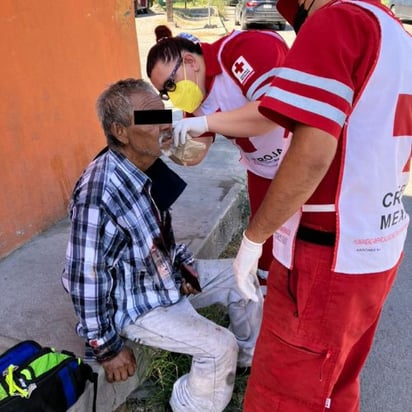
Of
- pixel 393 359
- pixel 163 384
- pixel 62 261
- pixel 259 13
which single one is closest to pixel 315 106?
pixel 163 384

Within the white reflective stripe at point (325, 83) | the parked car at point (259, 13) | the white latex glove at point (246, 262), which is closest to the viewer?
the white reflective stripe at point (325, 83)

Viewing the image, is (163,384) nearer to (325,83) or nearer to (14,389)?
(14,389)

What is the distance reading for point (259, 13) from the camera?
54.0 ft

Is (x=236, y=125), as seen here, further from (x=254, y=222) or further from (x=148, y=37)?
(x=148, y=37)

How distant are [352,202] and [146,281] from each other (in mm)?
961

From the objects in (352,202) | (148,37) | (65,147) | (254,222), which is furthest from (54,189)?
(148,37)

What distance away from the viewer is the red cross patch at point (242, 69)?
2.05 meters

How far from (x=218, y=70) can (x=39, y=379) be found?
56.3 inches

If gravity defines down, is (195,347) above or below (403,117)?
below

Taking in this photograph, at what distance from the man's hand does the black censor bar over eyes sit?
0.89m

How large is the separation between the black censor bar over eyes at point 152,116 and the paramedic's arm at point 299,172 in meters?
0.77

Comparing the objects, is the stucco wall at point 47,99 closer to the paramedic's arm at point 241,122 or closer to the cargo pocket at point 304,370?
the paramedic's arm at point 241,122

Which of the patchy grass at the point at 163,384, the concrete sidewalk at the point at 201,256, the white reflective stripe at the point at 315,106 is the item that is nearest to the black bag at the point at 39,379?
the concrete sidewalk at the point at 201,256

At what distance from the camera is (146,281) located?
1.93 metres
